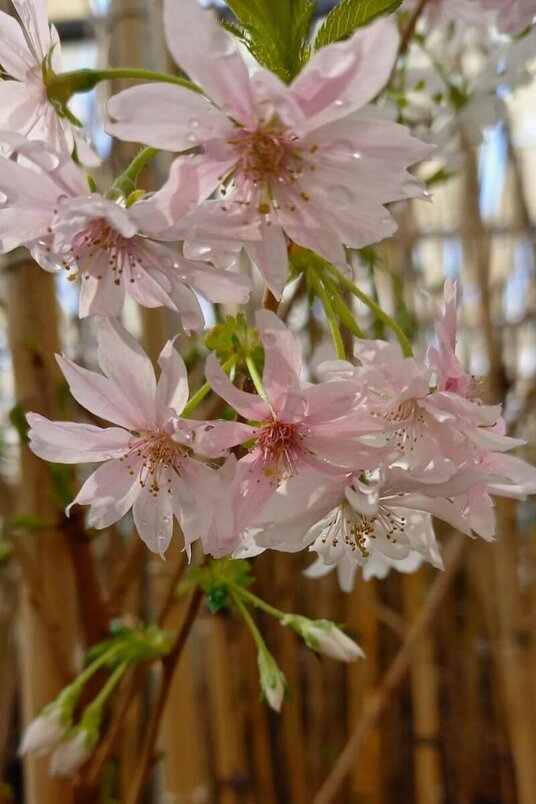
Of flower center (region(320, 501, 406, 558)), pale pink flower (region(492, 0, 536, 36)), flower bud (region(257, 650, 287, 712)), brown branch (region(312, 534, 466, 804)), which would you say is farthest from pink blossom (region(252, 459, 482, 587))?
brown branch (region(312, 534, 466, 804))

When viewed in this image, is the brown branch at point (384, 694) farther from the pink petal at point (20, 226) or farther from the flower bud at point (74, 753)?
the pink petal at point (20, 226)

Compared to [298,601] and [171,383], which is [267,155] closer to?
[171,383]

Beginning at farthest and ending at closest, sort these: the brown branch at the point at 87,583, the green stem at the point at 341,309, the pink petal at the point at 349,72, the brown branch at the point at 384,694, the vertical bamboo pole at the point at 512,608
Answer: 1. the vertical bamboo pole at the point at 512,608
2. the brown branch at the point at 384,694
3. the brown branch at the point at 87,583
4. the green stem at the point at 341,309
5. the pink petal at the point at 349,72

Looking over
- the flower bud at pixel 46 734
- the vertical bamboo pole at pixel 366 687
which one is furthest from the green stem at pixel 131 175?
the vertical bamboo pole at pixel 366 687

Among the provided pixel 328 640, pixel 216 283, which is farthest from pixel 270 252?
pixel 328 640

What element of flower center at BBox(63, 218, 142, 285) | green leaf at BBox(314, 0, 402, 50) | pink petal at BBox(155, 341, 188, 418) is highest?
green leaf at BBox(314, 0, 402, 50)

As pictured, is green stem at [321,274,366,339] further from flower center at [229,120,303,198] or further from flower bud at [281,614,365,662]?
flower bud at [281,614,365,662]
